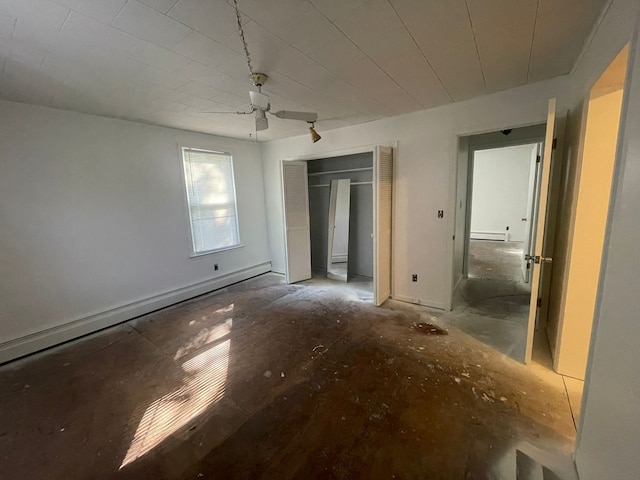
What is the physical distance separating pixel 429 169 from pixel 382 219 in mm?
796

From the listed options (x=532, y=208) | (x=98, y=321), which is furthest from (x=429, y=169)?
(x=98, y=321)

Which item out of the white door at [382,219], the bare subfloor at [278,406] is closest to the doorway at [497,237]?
the bare subfloor at [278,406]

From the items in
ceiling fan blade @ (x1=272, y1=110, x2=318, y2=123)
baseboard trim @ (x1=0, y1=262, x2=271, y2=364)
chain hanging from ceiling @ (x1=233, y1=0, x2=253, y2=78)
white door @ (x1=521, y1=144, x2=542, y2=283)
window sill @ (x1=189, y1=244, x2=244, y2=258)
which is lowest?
baseboard trim @ (x1=0, y1=262, x2=271, y2=364)

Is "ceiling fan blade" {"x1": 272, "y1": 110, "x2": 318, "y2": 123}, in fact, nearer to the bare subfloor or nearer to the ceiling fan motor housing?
the ceiling fan motor housing

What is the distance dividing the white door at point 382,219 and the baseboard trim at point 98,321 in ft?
8.20

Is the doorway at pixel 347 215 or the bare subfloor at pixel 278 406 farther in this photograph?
the doorway at pixel 347 215

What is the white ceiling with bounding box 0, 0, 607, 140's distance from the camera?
4.32 feet

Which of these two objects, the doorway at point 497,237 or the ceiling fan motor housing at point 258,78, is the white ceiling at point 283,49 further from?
the doorway at point 497,237

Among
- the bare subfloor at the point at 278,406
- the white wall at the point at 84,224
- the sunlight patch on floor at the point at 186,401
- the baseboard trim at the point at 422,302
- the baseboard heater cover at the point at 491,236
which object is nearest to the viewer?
the bare subfloor at the point at 278,406

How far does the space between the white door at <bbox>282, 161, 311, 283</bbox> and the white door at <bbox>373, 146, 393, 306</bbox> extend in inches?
60.3

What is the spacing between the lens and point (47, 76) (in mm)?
1929

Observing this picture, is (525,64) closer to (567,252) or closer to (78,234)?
(567,252)

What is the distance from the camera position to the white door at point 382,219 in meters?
3.08

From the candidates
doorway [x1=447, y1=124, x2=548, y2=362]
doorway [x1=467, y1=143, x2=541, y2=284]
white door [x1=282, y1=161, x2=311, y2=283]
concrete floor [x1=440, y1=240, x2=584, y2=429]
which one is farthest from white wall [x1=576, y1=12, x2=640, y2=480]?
doorway [x1=467, y1=143, x2=541, y2=284]
